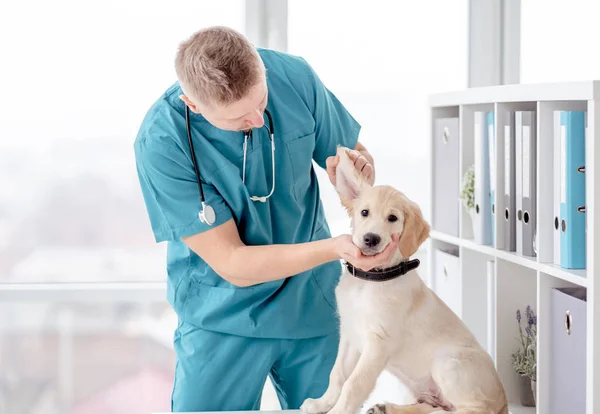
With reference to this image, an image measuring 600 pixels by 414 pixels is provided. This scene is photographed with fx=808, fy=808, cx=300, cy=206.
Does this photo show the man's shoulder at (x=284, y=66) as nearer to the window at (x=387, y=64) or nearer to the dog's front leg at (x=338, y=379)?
the dog's front leg at (x=338, y=379)

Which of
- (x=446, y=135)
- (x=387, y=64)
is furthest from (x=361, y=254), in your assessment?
(x=387, y=64)

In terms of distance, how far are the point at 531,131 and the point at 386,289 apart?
2.01 ft

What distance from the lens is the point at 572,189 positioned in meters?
1.76

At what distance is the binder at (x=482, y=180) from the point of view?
221cm

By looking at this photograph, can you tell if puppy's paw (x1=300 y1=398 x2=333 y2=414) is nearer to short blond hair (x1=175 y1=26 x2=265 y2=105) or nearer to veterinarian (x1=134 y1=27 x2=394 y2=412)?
veterinarian (x1=134 y1=27 x2=394 y2=412)

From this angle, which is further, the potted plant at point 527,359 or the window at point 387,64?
the window at point 387,64

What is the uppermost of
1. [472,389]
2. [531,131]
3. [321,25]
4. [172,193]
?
[321,25]

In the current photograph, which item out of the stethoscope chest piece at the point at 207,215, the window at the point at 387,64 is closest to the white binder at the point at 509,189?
the stethoscope chest piece at the point at 207,215

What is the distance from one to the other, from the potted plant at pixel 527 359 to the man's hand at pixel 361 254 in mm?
740

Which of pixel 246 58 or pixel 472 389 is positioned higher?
pixel 246 58

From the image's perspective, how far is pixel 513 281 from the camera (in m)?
2.15

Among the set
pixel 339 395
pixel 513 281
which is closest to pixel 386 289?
pixel 339 395

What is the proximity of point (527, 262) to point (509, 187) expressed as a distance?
0.23 metres

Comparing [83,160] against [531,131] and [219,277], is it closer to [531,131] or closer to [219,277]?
[219,277]
